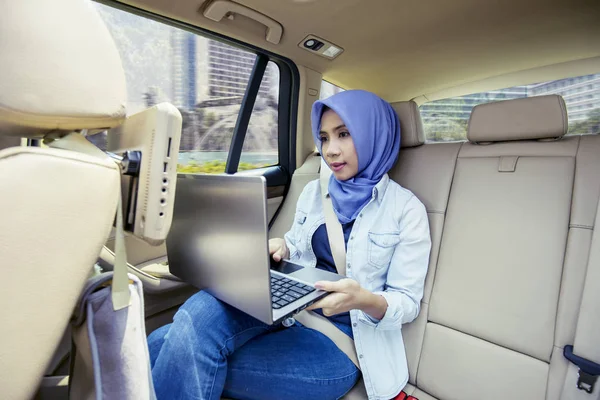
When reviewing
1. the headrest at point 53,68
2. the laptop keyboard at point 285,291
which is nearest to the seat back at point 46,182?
the headrest at point 53,68

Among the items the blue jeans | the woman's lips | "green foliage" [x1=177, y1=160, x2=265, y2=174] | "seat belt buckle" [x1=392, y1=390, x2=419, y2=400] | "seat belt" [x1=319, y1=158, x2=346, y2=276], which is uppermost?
the woman's lips

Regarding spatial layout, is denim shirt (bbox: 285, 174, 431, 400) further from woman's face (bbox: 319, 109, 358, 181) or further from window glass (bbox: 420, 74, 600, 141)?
window glass (bbox: 420, 74, 600, 141)

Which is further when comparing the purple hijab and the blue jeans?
the purple hijab

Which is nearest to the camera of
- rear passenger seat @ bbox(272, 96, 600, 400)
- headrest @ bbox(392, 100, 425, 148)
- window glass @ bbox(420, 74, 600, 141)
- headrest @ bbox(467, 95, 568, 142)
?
rear passenger seat @ bbox(272, 96, 600, 400)

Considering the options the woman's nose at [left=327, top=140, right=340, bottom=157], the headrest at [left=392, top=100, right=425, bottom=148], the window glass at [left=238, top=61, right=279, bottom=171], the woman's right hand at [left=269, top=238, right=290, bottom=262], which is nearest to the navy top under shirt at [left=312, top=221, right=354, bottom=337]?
the woman's right hand at [left=269, top=238, right=290, bottom=262]

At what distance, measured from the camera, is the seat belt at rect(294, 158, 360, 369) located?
1.05 metres

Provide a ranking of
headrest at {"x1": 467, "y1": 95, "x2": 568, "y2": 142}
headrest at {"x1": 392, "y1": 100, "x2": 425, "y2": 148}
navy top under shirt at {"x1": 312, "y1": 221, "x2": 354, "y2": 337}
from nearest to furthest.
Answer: headrest at {"x1": 467, "y1": 95, "x2": 568, "y2": 142} < navy top under shirt at {"x1": 312, "y1": 221, "x2": 354, "y2": 337} < headrest at {"x1": 392, "y1": 100, "x2": 425, "y2": 148}

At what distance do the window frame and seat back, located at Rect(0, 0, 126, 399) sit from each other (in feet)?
3.87

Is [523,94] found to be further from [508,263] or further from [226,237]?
[226,237]

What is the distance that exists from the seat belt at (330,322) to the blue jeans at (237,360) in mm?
35

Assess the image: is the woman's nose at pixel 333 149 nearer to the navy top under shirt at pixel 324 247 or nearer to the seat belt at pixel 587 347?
the navy top under shirt at pixel 324 247

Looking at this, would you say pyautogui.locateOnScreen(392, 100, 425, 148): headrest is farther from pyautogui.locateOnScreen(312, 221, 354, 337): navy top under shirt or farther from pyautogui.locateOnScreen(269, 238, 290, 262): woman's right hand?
pyautogui.locateOnScreen(269, 238, 290, 262): woman's right hand

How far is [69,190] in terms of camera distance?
1.29ft

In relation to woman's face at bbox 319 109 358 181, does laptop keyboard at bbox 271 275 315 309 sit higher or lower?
lower
